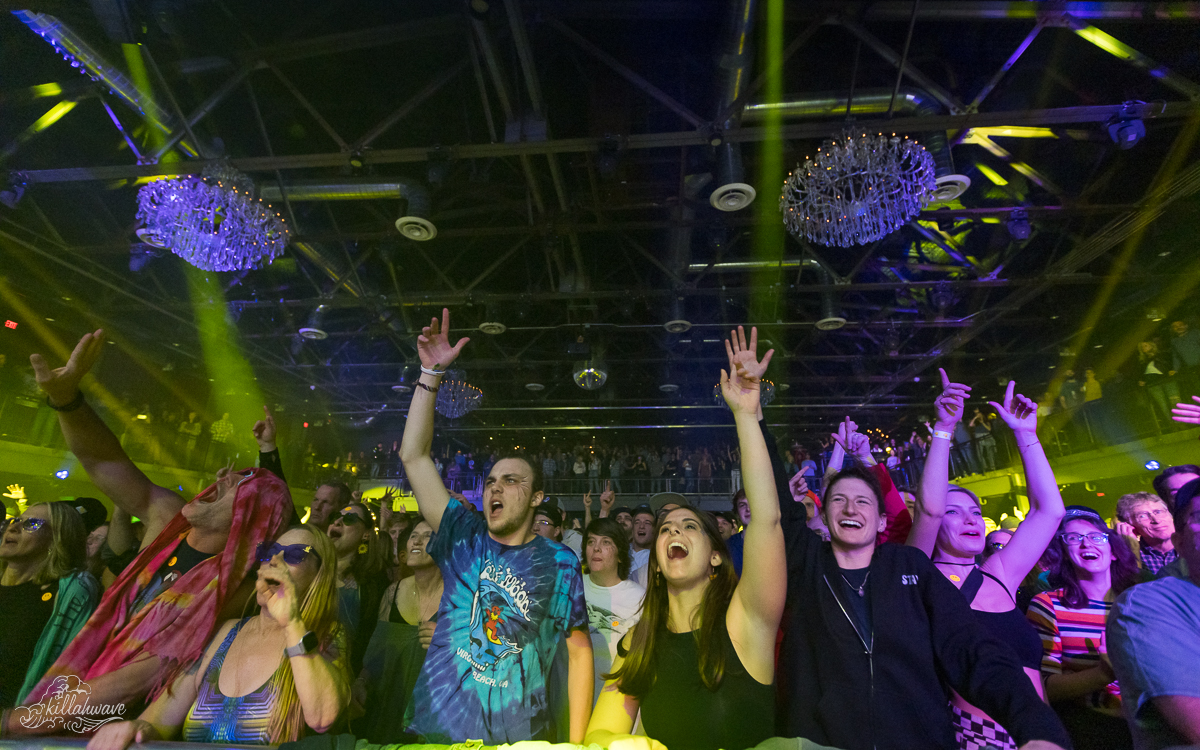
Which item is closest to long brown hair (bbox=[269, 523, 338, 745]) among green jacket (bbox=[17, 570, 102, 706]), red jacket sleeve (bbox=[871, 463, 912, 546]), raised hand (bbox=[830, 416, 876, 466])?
green jacket (bbox=[17, 570, 102, 706])

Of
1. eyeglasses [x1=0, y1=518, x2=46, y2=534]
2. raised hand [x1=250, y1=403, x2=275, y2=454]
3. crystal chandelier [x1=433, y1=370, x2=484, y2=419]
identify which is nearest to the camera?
eyeglasses [x1=0, y1=518, x2=46, y2=534]

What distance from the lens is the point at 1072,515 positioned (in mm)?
2529

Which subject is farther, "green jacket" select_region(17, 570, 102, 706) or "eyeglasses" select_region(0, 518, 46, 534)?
"eyeglasses" select_region(0, 518, 46, 534)

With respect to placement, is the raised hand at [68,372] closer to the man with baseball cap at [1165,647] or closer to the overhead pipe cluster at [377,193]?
the overhead pipe cluster at [377,193]

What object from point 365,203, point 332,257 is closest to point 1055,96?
point 365,203

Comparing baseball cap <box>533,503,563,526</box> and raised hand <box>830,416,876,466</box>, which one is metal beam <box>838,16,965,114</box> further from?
baseball cap <box>533,503,563,526</box>

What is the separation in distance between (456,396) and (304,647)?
5658 millimetres

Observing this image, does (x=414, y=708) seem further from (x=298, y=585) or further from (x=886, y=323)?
(x=886, y=323)

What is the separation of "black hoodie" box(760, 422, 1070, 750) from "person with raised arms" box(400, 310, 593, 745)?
697mm

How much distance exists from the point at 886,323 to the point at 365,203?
6.82 metres

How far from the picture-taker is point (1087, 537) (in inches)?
93.7

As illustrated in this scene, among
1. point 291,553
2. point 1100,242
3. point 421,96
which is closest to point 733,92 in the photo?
point 421,96

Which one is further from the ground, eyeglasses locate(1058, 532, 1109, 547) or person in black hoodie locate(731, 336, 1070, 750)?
eyeglasses locate(1058, 532, 1109, 547)

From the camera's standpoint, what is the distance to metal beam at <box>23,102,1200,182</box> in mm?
3691
